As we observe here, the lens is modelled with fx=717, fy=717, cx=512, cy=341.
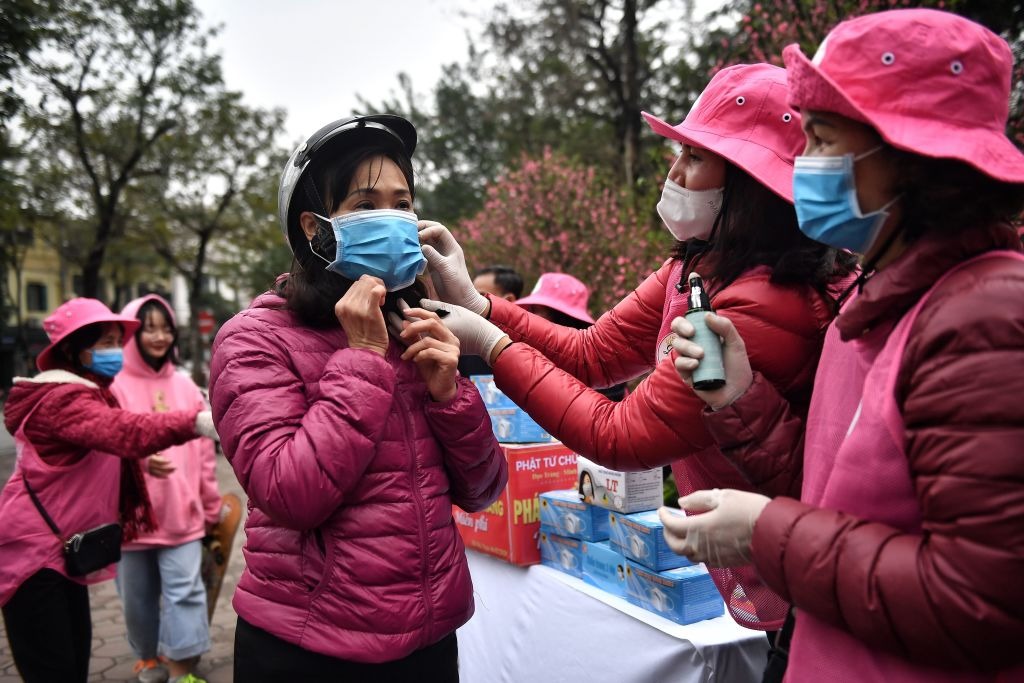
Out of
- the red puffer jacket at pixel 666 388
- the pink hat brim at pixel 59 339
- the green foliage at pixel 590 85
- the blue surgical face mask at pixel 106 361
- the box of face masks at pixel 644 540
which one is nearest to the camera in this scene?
the red puffer jacket at pixel 666 388

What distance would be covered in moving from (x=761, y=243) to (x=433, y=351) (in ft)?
2.70

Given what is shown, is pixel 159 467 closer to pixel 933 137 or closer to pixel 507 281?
pixel 507 281

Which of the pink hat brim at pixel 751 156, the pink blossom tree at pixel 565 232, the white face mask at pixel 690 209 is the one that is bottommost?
the white face mask at pixel 690 209

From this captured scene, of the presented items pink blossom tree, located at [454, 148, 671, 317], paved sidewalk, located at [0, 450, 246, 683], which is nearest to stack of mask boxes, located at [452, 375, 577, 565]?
paved sidewalk, located at [0, 450, 246, 683]

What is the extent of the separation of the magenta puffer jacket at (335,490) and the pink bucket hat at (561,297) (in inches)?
92.1

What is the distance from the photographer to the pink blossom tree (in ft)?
27.8

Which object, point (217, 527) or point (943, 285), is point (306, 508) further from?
point (217, 527)

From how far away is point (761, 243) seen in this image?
1.70 m

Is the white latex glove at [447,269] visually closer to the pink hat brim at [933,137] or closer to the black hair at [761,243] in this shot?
the black hair at [761,243]

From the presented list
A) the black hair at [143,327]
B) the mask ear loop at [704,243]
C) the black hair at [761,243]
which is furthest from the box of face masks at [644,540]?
the black hair at [143,327]

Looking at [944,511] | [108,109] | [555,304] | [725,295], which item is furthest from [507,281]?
[108,109]

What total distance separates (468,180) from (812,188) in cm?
2690

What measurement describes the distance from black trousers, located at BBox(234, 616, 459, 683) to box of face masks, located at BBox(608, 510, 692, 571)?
98cm

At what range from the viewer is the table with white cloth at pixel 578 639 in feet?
7.53
